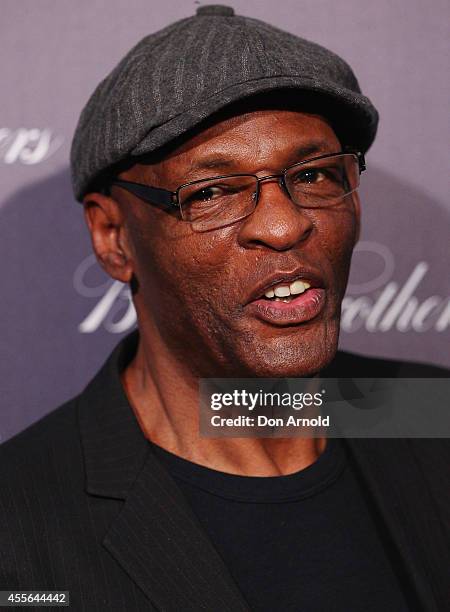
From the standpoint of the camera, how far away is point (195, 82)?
1220 millimetres

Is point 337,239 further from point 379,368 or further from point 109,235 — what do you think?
point 379,368

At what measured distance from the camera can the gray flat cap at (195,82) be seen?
47.5 inches

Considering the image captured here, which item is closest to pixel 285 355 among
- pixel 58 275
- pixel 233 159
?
pixel 233 159

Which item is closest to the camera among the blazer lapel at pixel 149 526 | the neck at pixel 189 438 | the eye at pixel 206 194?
the blazer lapel at pixel 149 526

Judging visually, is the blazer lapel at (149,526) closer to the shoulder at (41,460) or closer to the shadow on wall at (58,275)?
the shoulder at (41,460)

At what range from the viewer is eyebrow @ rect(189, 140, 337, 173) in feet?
4.03

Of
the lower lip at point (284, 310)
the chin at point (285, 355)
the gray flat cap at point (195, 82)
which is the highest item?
the gray flat cap at point (195, 82)


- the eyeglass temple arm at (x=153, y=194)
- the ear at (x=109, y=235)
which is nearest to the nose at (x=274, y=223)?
the eyeglass temple arm at (x=153, y=194)

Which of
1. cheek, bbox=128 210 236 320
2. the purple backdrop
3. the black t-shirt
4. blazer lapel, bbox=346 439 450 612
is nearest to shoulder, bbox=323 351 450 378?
the purple backdrop

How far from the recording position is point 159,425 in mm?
1426

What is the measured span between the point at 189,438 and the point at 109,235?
1.32ft

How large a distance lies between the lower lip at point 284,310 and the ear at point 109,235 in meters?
0.29

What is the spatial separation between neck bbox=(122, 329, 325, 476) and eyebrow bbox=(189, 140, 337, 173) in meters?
0.35

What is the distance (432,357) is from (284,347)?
2.66 ft
